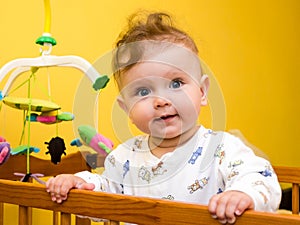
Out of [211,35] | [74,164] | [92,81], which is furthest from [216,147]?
[211,35]

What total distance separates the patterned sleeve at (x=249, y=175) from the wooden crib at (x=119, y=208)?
70 mm

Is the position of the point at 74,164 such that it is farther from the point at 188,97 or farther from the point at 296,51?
the point at 296,51

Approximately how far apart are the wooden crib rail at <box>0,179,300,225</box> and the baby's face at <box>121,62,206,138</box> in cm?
17

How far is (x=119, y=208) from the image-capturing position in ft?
2.24

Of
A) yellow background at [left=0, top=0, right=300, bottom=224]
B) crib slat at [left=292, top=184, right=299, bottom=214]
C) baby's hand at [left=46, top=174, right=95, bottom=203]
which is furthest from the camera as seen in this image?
yellow background at [left=0, top=0, right=300, bottom=224]

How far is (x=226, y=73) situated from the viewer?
1.95 meters

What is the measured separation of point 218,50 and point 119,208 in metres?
1.33

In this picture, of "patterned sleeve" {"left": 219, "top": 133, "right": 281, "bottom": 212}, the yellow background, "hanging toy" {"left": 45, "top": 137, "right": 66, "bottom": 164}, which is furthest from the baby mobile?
"patterned sleeve" {"left": 219, "top": 133, "right": 281, "bottom": 212}

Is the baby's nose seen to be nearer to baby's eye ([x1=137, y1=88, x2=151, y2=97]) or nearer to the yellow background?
baby's eye ([x1=137, y1=88, x2=151, y2=97])

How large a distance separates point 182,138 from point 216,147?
2.8 inches

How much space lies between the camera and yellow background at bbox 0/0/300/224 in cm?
134

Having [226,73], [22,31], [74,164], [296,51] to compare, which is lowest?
[74,164]

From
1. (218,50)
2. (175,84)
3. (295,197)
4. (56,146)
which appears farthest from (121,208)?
(218,50)

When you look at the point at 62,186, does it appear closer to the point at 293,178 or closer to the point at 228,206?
the point at 228,206
